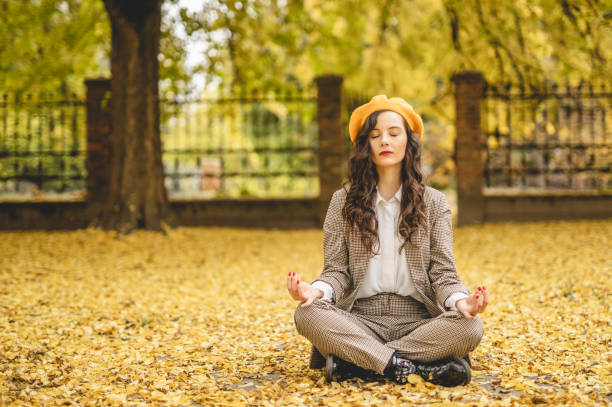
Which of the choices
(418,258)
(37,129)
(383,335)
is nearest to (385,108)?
(418,258)

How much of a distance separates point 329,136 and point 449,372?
825 cm

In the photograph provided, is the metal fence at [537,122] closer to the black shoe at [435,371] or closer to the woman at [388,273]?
the woman at [388,273]

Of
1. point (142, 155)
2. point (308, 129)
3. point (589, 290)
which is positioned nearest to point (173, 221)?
point (142, 155)

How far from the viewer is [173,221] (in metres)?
9.71

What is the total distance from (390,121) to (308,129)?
1862 centimetres

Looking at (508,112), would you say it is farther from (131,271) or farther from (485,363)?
(485,363)

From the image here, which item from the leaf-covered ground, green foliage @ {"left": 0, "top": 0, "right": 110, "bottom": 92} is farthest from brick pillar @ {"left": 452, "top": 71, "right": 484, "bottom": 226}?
green foliage @ {"left": 0, "top": 0, "right": 110, "bottom": 92}

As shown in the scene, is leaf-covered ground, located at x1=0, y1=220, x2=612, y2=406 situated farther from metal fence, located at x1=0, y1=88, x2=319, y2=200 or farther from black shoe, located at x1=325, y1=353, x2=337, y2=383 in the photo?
metal fence, located at x1=0, y1=88, x2=319, y2=200

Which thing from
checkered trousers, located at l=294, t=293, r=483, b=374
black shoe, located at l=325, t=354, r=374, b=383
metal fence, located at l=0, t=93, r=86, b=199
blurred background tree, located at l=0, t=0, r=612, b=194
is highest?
blurred background tree, located at l=0, t=0, r=612, b=194

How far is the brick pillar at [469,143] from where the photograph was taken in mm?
10758

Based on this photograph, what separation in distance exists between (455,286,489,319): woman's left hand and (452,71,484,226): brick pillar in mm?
8272

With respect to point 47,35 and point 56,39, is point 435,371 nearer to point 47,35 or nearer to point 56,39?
point 56,39

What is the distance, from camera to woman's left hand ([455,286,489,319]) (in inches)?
104

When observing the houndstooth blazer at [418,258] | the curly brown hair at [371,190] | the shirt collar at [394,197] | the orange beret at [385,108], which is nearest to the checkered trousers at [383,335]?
the houndstooth blazer at [418,258]
